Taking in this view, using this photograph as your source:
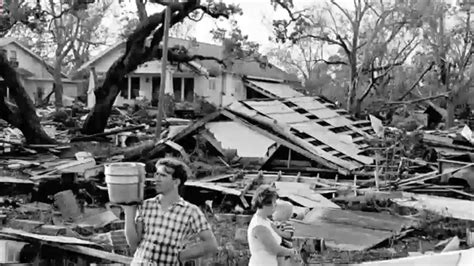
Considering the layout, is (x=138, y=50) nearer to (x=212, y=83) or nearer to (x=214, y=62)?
(x=212, y=83)

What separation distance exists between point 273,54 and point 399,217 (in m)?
68.5

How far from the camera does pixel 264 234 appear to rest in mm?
5773

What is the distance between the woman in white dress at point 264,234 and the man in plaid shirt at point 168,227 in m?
0.92

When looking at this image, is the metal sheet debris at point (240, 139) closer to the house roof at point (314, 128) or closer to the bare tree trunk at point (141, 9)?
the house roof at point (314, 128)

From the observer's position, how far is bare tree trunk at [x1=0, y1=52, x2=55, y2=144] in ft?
69.9

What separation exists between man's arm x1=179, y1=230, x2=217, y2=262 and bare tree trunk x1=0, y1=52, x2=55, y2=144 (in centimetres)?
1732

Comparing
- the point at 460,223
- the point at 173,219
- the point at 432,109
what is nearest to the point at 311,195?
the point at 460,223

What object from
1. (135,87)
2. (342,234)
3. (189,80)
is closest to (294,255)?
(342,234)

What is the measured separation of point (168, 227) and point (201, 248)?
0.30 metres

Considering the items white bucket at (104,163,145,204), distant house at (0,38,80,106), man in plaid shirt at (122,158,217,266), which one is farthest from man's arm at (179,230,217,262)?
distant house at (0,38,80,106)

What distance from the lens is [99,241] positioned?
33.3 feet

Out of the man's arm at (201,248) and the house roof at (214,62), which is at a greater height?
the house roof at (214,62)

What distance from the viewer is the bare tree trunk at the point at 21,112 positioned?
21312 millimetres

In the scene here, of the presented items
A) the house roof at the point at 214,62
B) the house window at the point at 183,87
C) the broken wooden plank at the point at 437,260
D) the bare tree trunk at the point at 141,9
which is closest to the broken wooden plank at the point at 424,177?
the broken wooden plank at the point at 437,260
